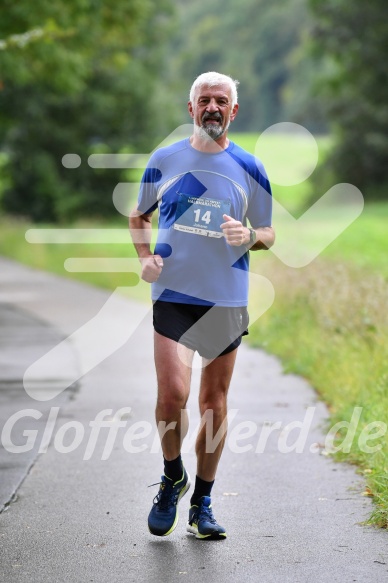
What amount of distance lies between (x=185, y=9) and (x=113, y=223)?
98.2m

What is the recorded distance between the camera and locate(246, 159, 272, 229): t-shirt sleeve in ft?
18.8

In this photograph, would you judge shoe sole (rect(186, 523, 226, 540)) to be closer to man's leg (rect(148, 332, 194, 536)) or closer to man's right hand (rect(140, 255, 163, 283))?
man's leg (rect(148, 332, 194, 536))

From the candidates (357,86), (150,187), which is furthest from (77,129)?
(150,187)

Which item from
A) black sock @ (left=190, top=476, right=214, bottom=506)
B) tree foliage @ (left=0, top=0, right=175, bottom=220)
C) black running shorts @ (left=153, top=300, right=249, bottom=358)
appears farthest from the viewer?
tree foliage @ (left=0, top=0, right=175, bottom=220)

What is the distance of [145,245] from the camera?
5820 mm

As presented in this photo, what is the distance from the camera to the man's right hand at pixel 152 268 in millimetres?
5602

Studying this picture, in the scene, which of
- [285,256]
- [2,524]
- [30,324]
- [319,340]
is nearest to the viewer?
[2,524]

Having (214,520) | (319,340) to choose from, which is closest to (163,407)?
(214,520)

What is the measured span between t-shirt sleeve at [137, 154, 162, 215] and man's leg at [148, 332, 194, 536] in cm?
61

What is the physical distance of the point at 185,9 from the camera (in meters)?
145

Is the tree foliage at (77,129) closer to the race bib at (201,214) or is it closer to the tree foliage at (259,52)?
the race bib at (201,214)

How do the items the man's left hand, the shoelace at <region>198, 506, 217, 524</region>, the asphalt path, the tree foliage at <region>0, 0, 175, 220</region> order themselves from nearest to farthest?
the asphalt path < the man's left hand < the shoelace at <region>198, 506, 217, 524</region> < the tree foliage at <region>0, 0, 175, 220</region>

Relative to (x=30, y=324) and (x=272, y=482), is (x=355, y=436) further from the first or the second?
(x=30, y=324)

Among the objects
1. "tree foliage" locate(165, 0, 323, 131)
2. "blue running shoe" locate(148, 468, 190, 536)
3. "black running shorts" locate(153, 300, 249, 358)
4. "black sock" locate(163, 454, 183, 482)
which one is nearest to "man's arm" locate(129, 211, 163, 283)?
"black running shorts" locate(153, 300, 249, 358)
